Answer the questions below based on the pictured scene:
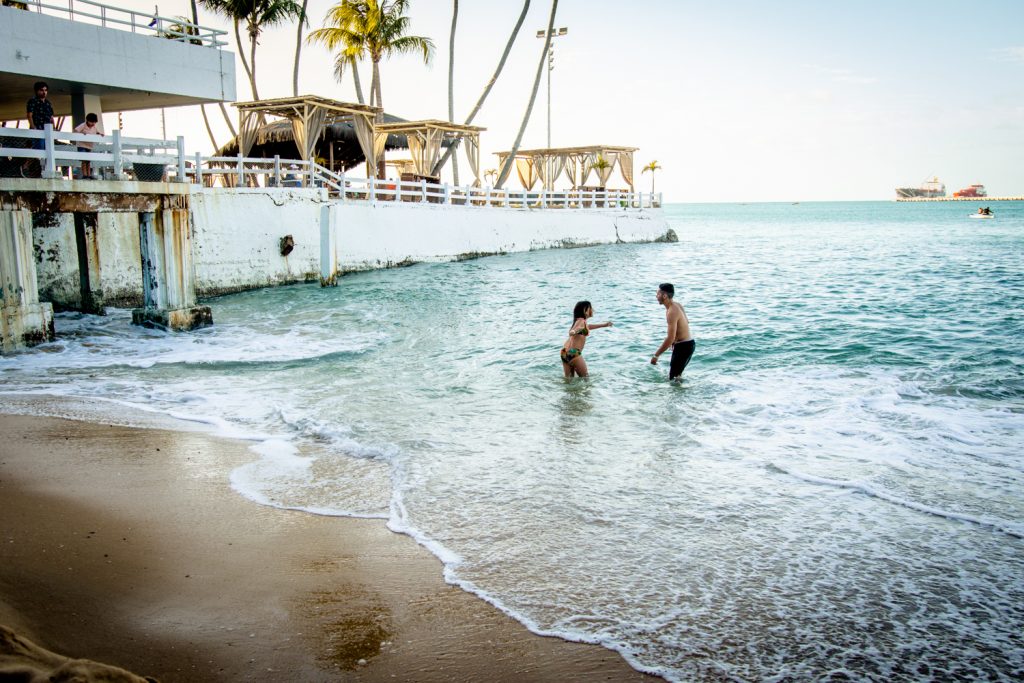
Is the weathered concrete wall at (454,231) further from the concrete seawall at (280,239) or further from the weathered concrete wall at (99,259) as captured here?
the weathered concrete wall at (99,259)

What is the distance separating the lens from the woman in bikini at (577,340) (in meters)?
10.5

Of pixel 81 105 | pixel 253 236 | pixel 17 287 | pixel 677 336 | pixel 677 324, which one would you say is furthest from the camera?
pixel 253 236

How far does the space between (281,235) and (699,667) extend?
63.4 feet

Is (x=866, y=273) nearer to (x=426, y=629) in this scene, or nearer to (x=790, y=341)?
(x=790, y=341)

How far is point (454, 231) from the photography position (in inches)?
1134

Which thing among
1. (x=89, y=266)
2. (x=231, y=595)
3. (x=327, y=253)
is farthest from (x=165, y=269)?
(x=231, y=595)

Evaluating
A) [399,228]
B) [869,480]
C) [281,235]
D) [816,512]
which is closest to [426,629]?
[816,512]

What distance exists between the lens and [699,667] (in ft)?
12.6

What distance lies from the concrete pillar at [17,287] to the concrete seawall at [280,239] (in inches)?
157

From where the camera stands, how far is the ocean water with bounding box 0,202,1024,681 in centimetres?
432

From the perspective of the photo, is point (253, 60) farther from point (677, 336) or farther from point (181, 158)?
point (677, 336)

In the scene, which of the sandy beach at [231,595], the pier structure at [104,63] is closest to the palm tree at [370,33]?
the pier structure at [104,63]

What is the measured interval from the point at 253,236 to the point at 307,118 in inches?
286

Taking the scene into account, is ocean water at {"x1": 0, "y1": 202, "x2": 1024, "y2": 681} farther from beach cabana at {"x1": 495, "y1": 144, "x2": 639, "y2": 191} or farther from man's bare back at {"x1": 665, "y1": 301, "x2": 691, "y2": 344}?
beach cabana at {"x1": 495, "y1": 144, "x2": 639, "y2": 191}
